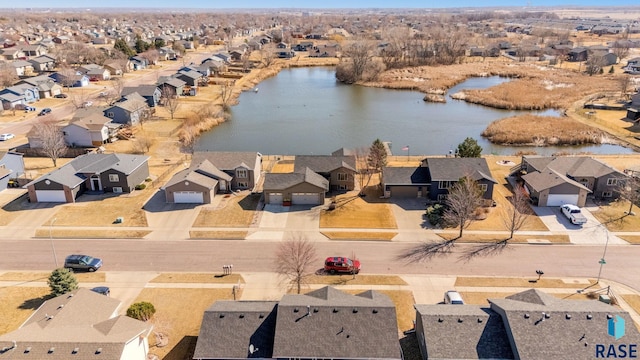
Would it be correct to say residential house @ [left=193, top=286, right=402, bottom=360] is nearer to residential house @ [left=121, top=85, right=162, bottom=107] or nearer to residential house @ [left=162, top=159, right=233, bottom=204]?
residential house @ [left=162, top=159, right=233, bottom=204]

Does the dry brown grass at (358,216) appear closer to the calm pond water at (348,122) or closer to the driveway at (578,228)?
the driveway at (578,228)

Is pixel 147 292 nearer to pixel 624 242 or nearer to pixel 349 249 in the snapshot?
pixel 349 249

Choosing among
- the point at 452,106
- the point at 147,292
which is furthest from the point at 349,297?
the point at 452,106

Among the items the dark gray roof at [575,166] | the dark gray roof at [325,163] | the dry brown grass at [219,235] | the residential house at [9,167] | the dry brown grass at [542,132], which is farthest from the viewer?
the dry brown grass at [542,132]

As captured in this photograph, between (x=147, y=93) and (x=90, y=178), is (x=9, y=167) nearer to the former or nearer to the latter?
(x=90, y=178)

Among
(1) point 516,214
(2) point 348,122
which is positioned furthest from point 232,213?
(2) point 348,122

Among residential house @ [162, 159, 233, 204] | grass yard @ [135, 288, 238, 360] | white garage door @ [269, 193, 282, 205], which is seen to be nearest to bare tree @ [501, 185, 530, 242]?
white garage door @ [269, 193, 282, 205]

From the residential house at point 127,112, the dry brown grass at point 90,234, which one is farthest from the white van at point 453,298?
the residential house at point 127,112
